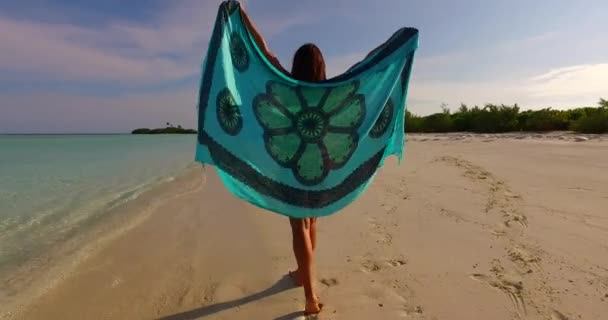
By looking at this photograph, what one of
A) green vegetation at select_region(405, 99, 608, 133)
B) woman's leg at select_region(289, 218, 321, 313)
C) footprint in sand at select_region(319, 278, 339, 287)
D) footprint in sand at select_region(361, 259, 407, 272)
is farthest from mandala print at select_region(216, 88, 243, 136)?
green vegetation at select_region(405, 99, 608, 133)

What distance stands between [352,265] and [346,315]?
2.49 feet

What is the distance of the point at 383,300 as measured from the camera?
8.42 feet

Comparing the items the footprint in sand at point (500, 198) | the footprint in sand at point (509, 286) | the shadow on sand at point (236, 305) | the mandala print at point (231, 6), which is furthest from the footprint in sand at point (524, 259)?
the mandala print at point (231, 6)

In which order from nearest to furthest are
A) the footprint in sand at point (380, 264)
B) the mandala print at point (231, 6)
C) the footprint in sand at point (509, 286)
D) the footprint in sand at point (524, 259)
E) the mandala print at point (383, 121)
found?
the footprint in sand at point (509, 286) < the mandala print at point (231, 6) < the footprint in sand at point (524, 259) < the mandala print at point (383, 121) < the footprint in sand at point (380, 264)

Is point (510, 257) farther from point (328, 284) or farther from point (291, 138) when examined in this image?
point (291, 138)

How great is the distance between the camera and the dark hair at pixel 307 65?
8.59ft

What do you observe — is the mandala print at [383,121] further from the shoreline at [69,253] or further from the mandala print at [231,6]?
the shoreline at [69,253]

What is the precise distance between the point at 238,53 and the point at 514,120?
919 inches

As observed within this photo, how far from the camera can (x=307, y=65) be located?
2645 mm

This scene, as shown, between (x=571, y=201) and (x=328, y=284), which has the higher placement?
(x=571, y=201)

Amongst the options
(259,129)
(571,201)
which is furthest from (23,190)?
(571,201)

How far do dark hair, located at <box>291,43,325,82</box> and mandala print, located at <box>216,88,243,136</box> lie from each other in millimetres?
474

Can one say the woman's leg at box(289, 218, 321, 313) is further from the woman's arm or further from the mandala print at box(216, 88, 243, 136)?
the woman's arm

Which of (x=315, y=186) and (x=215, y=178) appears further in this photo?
(x=215, y=178)
